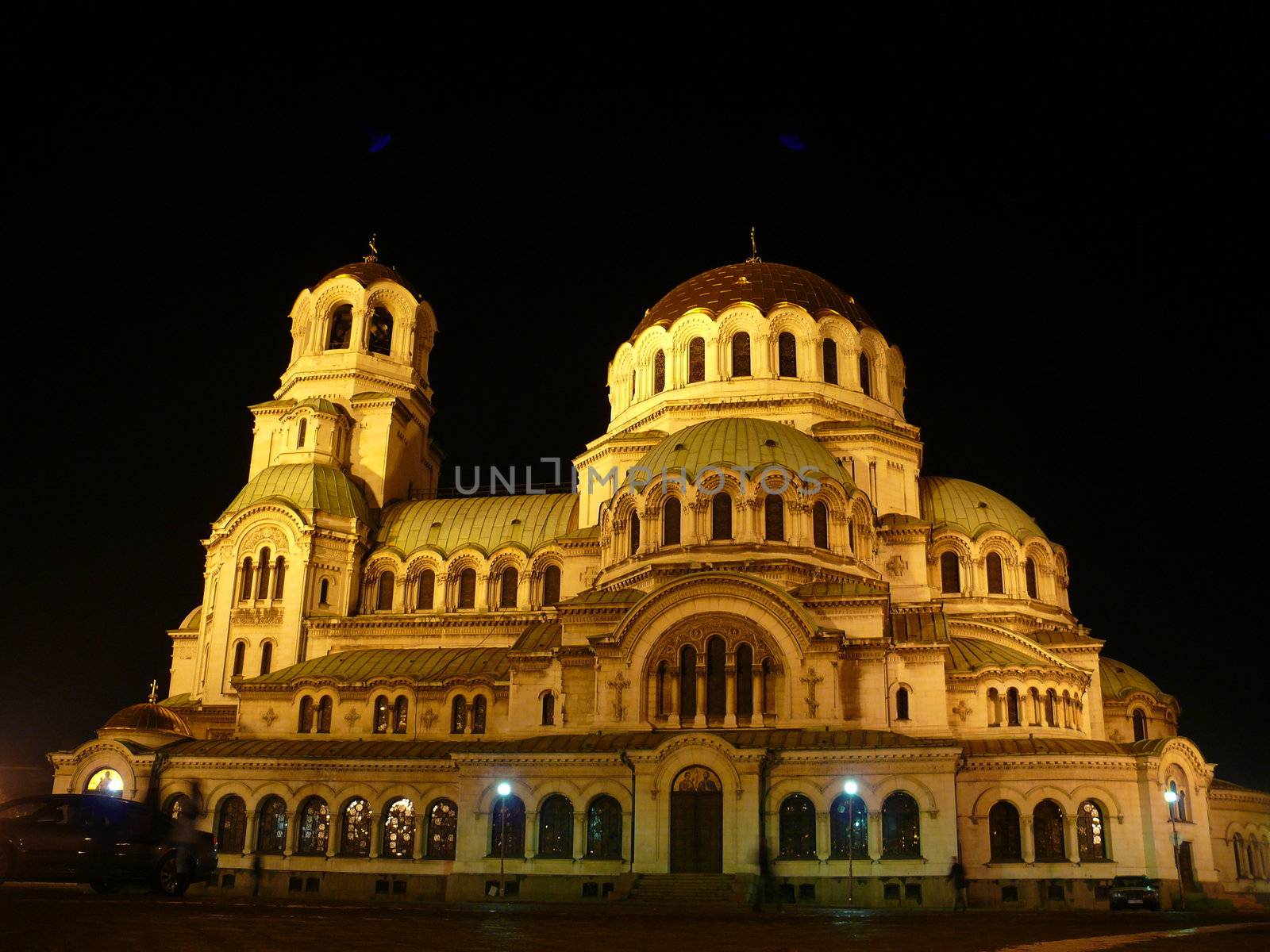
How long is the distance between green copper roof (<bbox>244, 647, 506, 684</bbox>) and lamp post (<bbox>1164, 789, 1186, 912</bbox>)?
20.1 m

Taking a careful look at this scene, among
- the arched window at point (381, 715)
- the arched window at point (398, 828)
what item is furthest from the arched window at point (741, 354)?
the arched window at point (398, 828)

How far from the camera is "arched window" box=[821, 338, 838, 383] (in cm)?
4847

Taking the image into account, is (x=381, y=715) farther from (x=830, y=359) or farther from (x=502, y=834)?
(x=830, y=359)

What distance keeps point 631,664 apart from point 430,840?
800 cm

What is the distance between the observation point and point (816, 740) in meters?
33.9

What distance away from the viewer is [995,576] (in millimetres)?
45344

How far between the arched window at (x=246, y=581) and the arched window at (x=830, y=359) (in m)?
22.6

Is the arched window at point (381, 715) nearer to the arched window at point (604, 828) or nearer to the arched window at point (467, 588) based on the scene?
the arched window at point (467, 588)

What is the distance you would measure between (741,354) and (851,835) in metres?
20.9

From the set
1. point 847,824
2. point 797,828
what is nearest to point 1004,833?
point 847,824

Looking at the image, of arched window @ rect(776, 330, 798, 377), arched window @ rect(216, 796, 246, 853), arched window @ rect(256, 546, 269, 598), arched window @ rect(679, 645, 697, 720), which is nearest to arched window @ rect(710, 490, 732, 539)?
arched window @ rect(679, 645, 697, 720)

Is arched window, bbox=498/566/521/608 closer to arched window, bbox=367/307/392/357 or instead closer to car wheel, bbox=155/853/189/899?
arched window, bbox=367/307/392/357

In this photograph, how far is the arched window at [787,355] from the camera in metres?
48.2

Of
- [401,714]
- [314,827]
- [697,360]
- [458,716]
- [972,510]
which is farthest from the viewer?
[697,360]
